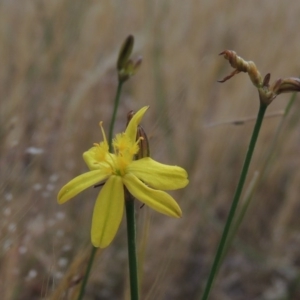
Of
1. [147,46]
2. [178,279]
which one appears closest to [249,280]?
[178,279]

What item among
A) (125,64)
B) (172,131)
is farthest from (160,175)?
(172,131)

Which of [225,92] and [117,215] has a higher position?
[225,92]

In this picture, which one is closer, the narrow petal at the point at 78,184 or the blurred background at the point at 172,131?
the narrow petal at the point at 78,184

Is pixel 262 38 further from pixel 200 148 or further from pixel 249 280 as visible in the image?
pixel 249 280

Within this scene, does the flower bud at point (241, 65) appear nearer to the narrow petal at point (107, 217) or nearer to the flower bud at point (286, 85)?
the flower bud at point (286, 85)

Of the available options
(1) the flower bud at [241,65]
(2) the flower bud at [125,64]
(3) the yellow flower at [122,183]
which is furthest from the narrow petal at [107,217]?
(2) the flower bud at [125,64]

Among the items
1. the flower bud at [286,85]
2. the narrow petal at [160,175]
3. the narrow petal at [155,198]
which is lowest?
the narrow petal at [155,198]
